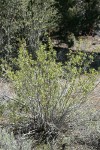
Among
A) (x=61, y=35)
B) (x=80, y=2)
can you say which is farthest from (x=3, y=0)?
(x=80, y=2)

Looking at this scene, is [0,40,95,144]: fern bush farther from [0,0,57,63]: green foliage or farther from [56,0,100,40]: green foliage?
[56,0,100,40]: green foliage

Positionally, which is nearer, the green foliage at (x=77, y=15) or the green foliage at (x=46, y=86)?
the green foliage at (x=46, y=86)

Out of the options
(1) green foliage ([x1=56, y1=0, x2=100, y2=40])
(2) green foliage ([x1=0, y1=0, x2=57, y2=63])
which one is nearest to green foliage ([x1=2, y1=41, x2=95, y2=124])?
(2) green foliage ([x1=0, y1=0, x2=57, y2=63])

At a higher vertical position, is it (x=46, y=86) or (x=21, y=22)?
(x=21, y=22)

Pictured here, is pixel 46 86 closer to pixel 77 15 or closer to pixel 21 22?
pixel 21 22

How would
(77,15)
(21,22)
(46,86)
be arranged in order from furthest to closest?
(77,15)
(21,22)
(46,86)

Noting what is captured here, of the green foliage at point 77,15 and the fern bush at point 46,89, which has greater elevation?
the green foliage at point 77,15

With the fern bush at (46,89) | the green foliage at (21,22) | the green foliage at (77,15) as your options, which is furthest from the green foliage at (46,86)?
the green foliage at (77,15)

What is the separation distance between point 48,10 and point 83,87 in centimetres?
657

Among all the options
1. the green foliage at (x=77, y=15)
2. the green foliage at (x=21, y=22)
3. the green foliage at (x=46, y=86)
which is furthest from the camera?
the green foliage at (x=77, y=15)

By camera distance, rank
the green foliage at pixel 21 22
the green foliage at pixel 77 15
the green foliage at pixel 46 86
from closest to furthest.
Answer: the green foliage at pixel 46 86 < the green foliage at pixel 21 22 < the green foliage at pixel 77 15

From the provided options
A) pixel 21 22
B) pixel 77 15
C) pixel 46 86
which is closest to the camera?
pixel 46 86

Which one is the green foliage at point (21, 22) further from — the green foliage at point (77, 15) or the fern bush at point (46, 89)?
the fern bush at point (46, 89)

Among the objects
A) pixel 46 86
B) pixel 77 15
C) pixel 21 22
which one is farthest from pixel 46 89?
pixel 77 15
